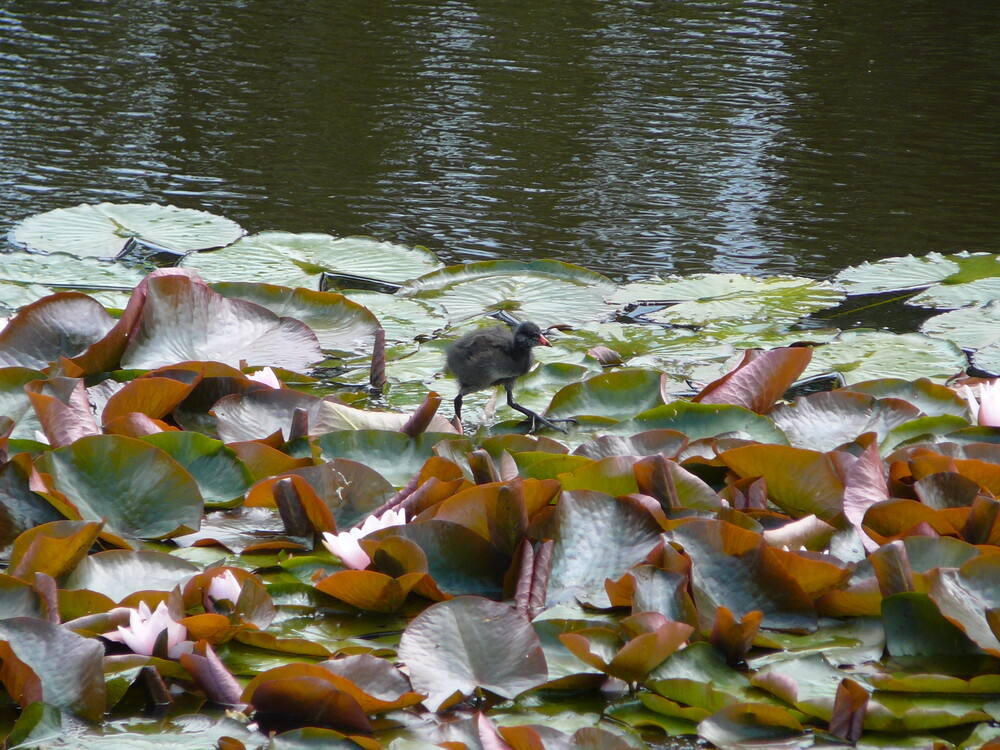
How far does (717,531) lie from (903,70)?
909 centimetres

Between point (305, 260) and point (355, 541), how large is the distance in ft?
9.49

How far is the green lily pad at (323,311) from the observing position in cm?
448

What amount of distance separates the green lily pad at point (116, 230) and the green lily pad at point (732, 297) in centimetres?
204

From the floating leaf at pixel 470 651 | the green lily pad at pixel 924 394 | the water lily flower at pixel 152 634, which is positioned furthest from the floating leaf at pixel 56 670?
the green lily pad at pixel 924 394

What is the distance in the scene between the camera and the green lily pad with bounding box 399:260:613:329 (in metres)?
4.88

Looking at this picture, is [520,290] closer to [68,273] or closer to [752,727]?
[68,273]

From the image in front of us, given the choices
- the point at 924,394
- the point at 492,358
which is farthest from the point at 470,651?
the point at 924,394

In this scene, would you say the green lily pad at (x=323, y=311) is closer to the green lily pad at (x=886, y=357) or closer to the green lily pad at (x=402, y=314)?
the green lily pad at (x=402, y=314)

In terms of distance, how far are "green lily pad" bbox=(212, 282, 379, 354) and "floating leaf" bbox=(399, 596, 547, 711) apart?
2368 millimetres

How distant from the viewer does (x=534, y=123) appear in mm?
8555

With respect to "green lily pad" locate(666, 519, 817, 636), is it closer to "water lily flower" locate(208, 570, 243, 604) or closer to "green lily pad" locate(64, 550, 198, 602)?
"water lily flower" locate(208, 570, 243, 604)

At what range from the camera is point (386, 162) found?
25.0 feet

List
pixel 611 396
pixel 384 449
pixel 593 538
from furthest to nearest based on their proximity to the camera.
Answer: pixel 611 396 → pixel 384 449 → pixel 593 538

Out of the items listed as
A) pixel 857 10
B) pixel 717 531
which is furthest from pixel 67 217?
pixel 857 10
